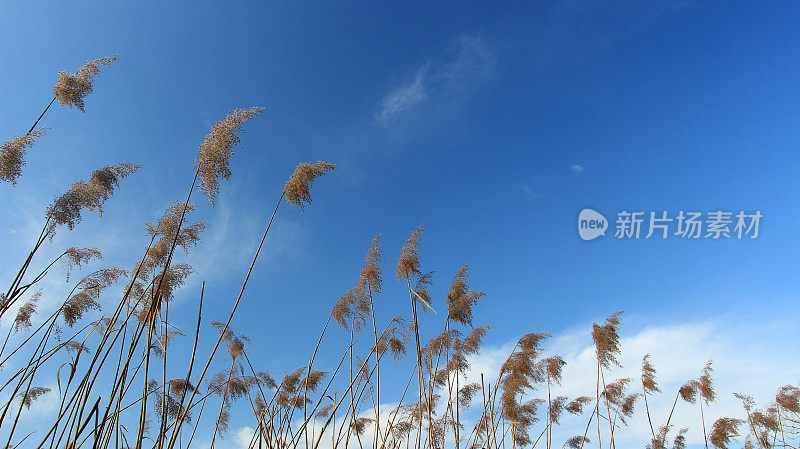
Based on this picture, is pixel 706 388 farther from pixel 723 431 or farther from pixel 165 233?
pixel 165 233

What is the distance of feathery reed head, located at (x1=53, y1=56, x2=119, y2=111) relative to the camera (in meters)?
3.38

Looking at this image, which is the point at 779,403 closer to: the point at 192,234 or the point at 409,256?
the point at 409,256

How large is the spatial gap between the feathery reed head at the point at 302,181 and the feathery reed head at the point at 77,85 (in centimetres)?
174

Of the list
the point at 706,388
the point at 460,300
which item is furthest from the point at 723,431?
the point at 460,300

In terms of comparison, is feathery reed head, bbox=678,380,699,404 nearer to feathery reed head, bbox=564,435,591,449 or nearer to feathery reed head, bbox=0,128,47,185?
feathery reed head, bbox=564,435,591,449

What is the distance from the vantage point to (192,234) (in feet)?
11.0

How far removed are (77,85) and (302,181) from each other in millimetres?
1909

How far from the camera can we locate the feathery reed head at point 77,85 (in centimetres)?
338

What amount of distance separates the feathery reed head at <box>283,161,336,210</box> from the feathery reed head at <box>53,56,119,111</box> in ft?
5.70

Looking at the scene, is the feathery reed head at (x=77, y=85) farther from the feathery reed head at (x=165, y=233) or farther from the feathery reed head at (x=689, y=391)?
the feathery reed head at (x=689, y=391)

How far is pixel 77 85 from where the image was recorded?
340cm

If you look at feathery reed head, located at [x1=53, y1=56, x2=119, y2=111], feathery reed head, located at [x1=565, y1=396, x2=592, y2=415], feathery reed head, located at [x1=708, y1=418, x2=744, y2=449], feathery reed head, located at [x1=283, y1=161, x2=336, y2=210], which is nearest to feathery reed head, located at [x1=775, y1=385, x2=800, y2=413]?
feathery reed head, located at [x1=708, y1=418, x2=744, y2=449]

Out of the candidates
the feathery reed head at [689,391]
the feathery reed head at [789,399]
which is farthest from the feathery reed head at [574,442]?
the feathery reed head at [789,399]

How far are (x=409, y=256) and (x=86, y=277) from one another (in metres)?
2.92
